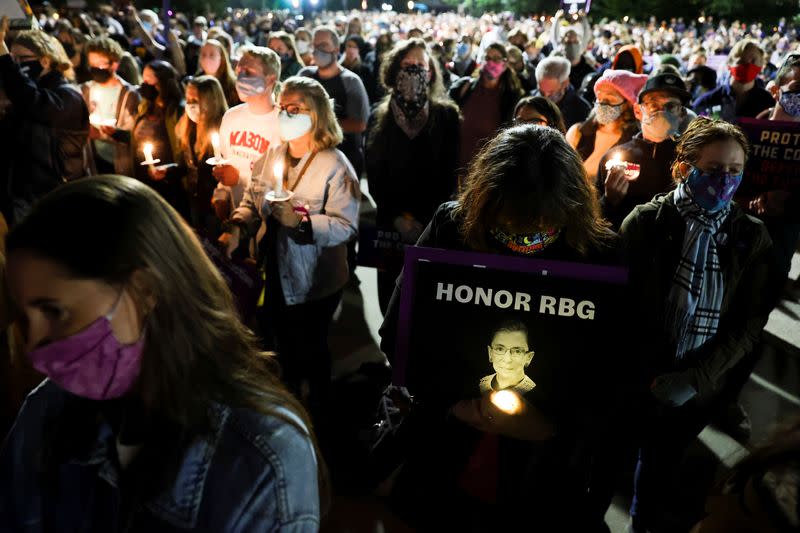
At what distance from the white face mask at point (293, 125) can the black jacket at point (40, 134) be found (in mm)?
2360

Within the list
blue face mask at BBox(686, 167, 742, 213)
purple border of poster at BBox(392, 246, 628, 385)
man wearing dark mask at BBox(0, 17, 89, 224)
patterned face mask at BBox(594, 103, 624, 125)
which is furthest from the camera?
man wearing dark mask at BBox(0, 17, 89, 224)

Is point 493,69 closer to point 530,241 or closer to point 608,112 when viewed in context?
point 608,112

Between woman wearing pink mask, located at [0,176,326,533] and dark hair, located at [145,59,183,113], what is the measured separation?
4.66 metres

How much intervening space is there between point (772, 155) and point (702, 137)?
53.8 inches

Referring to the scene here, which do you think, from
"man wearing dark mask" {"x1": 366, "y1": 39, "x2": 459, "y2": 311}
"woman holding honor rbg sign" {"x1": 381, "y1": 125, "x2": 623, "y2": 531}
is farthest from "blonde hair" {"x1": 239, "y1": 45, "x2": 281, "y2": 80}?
"woman holding honor rbg sign" {"x1": 381, "y1": 125, "x2": 623, "y2": 531}

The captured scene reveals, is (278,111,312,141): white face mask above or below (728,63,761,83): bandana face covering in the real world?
below

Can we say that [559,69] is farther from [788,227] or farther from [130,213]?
[130,213]

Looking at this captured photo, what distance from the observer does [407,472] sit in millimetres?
2613

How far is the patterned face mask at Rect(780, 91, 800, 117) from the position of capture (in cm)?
482

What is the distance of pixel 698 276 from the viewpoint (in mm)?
2707

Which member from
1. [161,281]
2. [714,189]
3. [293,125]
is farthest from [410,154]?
[161,281]

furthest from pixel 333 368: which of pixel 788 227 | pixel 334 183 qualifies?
pixel 788 227

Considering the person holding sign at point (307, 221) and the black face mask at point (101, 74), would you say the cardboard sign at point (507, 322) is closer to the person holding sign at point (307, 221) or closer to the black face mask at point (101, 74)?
the person holding sign at point (307, 221)

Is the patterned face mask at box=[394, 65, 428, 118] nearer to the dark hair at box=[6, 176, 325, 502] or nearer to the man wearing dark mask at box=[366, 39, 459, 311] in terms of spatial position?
the man wearing dark mask at box=[366, 39, 459, 311]
